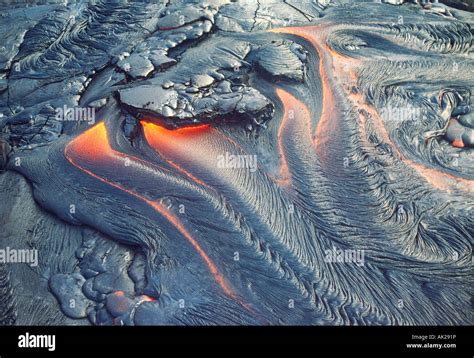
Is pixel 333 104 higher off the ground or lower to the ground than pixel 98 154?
higher

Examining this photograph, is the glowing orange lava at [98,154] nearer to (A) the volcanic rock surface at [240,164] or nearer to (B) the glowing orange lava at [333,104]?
(A) the volcanic rock surface at [240,164]

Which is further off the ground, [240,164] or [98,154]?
[240,164]

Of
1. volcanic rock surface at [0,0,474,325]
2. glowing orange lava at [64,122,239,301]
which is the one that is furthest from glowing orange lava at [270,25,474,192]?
glowing orange lava at [64,122,239,301]

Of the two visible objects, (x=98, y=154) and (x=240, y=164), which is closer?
(x=240, y=164)

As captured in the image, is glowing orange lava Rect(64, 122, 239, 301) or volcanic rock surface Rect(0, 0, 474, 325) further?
glowing orange lava Rect(64, 122, 239, 301)

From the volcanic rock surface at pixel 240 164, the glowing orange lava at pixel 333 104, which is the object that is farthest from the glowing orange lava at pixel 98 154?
the glowing orange lava at pixel 333 104

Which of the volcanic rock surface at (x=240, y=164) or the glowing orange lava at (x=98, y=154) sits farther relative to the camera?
the glowing orange lava at (x=98, y=154)

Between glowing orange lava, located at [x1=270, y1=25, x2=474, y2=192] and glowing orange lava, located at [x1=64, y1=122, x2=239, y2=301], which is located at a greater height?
glowing orange lava, located at [x1=270, y1=25, x2=474, y2=192]

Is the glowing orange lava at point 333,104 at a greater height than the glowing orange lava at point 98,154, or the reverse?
the glowing orange lava at point 333,104

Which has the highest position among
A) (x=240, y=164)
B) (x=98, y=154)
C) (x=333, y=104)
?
(x=333, y=104)

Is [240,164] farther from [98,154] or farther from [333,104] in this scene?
[98,154]

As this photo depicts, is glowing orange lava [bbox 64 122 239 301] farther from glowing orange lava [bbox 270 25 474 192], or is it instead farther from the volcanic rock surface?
glowing orange lava [bbox 270 25 474 192]

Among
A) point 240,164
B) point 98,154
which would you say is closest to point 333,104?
point 240,164
